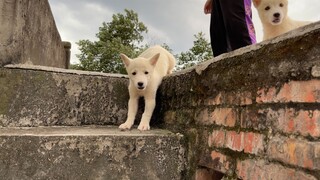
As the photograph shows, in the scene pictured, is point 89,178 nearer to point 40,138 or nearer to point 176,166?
point 40,138

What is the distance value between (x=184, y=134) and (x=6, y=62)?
171 cm

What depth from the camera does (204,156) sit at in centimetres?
→ 216

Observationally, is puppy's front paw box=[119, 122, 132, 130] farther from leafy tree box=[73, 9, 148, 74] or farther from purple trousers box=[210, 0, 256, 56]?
leafy tree box=[73, 9, 148, 74]

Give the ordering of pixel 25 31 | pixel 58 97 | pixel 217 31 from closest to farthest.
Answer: pixel 58 97 < pixel 217 31 < pixel 25 31

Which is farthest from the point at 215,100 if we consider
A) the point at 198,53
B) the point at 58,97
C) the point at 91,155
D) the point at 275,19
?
the point at 198,53

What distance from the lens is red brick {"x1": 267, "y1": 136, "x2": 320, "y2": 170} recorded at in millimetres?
1291

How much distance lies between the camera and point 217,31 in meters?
3.13

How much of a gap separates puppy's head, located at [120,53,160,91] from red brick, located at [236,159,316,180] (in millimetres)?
→ 1351

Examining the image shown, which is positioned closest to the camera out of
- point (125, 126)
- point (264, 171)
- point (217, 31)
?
point (264, 171)

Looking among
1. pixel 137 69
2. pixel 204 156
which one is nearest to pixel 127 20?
pixel 137 69

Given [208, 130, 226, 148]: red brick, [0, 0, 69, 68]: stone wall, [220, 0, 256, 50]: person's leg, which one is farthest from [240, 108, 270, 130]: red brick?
[0, 0, 69, 68]: stone wall

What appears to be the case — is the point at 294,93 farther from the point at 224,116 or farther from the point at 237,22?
the point at 237,22

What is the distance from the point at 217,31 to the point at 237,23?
40cm

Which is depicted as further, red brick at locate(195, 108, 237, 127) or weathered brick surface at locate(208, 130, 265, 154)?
red brick at locate(195, 108, 237, 127)
